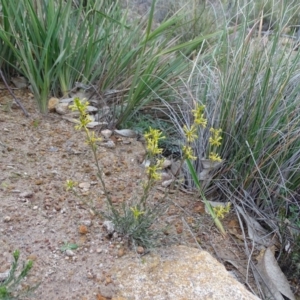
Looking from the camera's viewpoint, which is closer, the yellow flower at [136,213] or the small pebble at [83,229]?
the yellow flower at [136,213]

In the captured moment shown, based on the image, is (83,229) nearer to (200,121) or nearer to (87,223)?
(87,223)

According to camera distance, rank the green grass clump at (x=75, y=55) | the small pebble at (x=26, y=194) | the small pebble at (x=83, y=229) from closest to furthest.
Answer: the small pebble at (x=83, y=229)
the small pebble at (x=26, y=194)
the green grass clump at (x=75, y=55)

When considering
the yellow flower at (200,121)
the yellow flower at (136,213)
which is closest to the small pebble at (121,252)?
the yellow flower at (136,213)

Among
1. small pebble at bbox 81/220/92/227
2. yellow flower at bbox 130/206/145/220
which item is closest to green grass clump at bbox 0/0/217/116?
small pebble at bbox 81/220/92/227

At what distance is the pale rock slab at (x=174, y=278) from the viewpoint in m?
1.61

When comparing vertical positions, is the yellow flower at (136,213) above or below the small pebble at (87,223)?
above

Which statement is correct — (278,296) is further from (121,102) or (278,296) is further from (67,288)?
(121,102)

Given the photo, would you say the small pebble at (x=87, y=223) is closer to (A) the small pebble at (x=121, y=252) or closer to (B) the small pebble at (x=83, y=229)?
(B) the small pebble at (x=83, y=229)

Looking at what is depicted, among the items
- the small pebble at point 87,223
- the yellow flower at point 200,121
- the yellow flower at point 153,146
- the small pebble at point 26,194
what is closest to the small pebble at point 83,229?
the small pebble at point 87,223

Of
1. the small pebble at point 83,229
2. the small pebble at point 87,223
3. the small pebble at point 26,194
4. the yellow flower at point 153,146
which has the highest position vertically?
the yellow flower at point 153,146

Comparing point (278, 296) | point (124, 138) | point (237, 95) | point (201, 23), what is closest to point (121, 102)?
point (124, 138)

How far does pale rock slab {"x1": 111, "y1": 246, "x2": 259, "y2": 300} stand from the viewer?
1612 millimetres

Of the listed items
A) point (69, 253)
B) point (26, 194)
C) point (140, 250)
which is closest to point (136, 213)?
point (140, 250)

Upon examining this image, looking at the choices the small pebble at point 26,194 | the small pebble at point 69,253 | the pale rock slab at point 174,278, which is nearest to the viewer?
the pale rock slab at point 174,278
